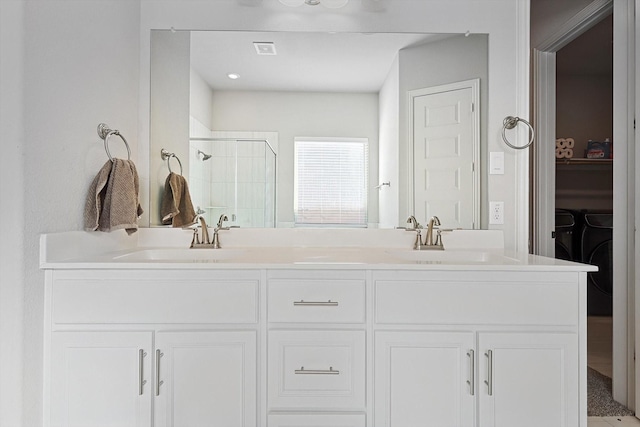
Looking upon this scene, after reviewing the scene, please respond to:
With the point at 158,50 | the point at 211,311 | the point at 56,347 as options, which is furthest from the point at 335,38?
the point at 56,347

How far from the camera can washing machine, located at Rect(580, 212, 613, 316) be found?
12.7ft

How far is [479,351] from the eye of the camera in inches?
54.1

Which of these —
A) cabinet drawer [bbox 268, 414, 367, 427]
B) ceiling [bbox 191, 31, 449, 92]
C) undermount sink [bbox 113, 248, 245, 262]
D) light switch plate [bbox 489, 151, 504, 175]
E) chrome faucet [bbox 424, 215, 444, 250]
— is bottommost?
cabinet drawer [bbox 268, 414, 367, 427]

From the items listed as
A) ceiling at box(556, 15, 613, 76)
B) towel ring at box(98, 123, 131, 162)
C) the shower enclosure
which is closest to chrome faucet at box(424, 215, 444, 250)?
the shower enclosure

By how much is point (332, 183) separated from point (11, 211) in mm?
1302

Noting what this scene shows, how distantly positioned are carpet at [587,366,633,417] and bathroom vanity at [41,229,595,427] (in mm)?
840

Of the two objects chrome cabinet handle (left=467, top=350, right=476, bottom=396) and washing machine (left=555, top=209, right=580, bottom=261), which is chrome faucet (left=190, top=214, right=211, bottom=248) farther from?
washing machine (left=555, top=209, right=580, bottom=261)

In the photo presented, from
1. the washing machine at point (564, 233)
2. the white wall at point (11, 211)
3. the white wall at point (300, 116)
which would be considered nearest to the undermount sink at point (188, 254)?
the white wall at point (300, 116)

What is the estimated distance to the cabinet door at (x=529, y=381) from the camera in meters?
1.37

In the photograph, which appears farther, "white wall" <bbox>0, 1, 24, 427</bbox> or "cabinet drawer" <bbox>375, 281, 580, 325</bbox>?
"cabinet drawer" <bbox>375, 281, 580, 325</bbox>

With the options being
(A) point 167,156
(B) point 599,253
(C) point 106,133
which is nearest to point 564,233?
(B) point 599,253

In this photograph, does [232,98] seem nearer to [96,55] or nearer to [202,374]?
[96,55]

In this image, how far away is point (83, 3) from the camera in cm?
152

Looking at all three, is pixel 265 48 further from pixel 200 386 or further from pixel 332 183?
pixel 200 386
